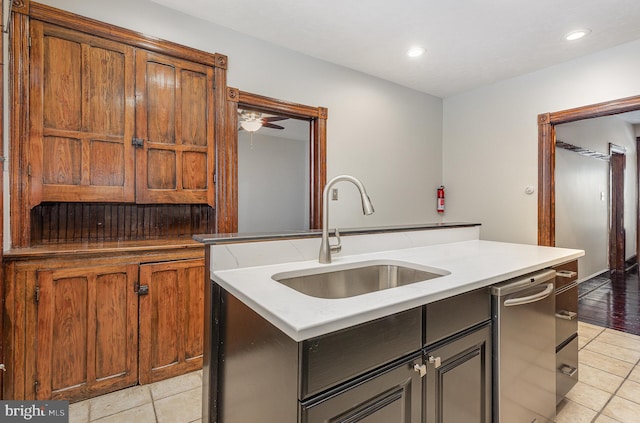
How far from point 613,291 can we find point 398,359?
4.76 metres

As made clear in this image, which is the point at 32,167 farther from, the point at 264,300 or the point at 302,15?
the point at 302,15

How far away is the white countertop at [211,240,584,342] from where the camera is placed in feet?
2.77

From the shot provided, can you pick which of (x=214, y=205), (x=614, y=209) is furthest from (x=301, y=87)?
(x=614, y=209)

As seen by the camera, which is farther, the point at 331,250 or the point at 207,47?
the point at 207,47

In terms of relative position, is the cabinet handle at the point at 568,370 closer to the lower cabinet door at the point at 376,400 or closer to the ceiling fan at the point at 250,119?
the lower cabinet door at the point at 376,400

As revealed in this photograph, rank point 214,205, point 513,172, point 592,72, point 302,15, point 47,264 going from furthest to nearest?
point 513,172 → point 592,72 → point 214,205 → point 302,15 → point 47,264

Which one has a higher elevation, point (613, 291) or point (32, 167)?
point (32, 167)

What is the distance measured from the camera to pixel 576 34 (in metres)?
2.60

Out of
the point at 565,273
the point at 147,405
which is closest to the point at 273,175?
the point at 147,405

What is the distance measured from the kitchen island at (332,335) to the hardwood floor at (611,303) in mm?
2349

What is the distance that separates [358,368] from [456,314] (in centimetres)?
49

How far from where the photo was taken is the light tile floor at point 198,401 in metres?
1.75

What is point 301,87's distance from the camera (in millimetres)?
3025

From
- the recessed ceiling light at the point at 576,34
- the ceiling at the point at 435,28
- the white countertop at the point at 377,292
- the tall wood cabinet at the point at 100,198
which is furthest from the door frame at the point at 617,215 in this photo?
the tall wood cabinet at the point at 100,198
